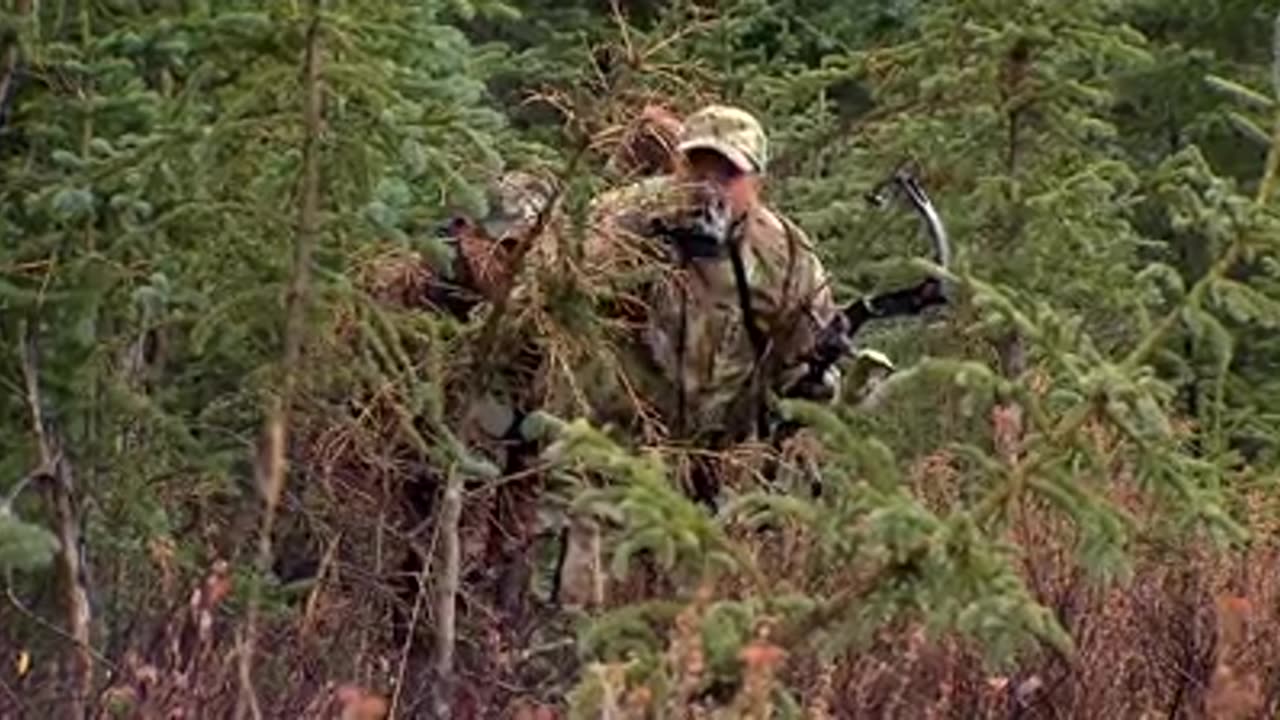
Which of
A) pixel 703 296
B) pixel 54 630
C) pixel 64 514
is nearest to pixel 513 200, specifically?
pixel 703 296

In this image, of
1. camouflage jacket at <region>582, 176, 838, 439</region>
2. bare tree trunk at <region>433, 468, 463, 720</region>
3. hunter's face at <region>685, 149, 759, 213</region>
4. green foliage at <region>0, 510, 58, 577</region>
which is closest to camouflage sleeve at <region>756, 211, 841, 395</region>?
camouflage jacket at <region>582, 176, 838, 439</region>

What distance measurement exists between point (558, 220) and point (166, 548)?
119cm

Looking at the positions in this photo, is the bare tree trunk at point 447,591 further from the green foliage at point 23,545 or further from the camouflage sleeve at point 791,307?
the camouflage sleeve at point 791,307

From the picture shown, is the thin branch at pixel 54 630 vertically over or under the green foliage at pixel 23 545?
under

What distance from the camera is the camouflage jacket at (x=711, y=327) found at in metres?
7.70

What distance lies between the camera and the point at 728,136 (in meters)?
7.95

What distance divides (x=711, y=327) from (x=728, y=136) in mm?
541

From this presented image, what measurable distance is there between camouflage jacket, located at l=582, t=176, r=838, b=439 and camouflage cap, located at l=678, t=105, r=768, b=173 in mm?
159

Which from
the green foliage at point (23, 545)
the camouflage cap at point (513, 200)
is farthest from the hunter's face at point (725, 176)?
the green foliage at point (23, 545)

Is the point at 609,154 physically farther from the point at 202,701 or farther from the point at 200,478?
the point at 202,701

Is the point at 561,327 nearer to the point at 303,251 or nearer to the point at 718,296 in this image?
the point at 303,251

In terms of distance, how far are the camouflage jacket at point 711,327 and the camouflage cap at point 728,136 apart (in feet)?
0.52

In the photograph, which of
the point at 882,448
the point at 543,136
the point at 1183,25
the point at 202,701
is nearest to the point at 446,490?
the point at 202,701

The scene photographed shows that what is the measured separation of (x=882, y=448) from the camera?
17.0 feet
